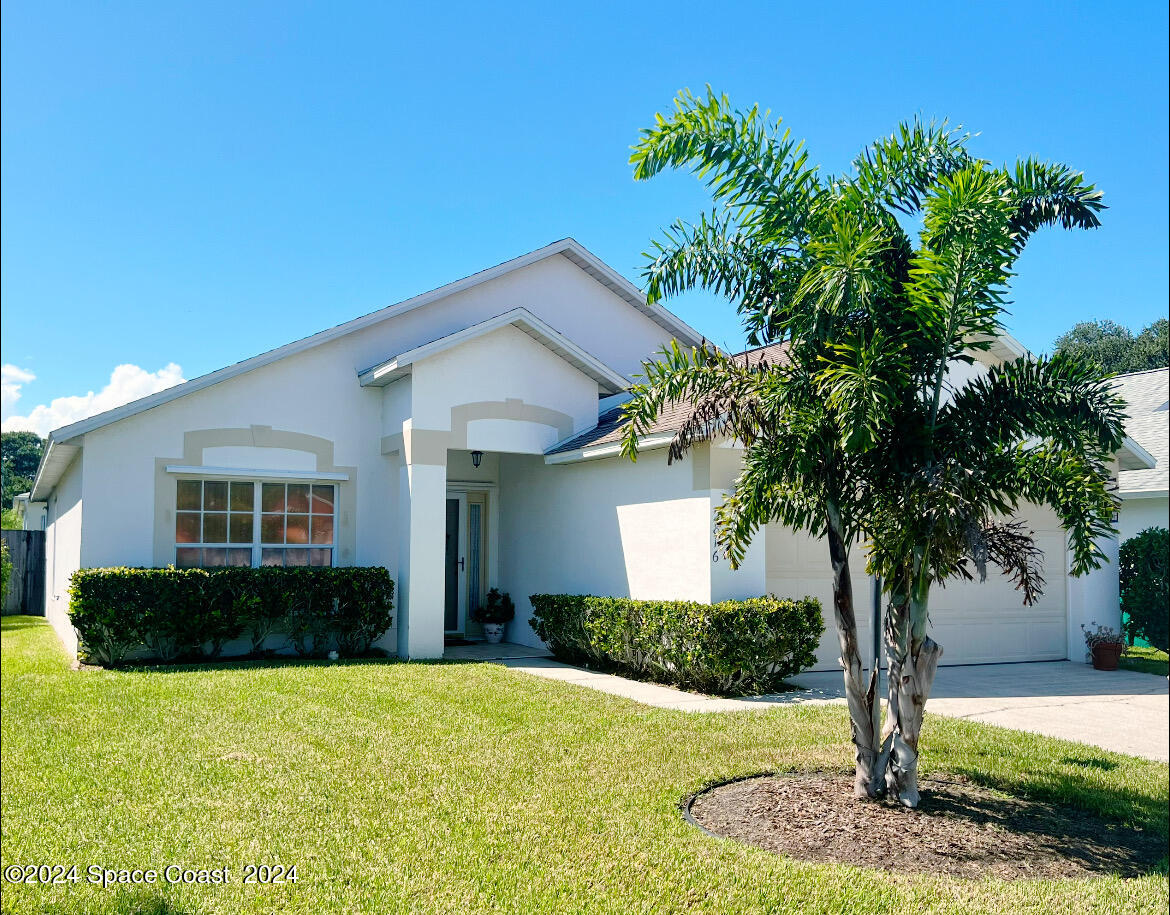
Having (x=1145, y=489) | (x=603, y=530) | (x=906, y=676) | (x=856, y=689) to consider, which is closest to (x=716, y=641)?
(x=603, y=530)

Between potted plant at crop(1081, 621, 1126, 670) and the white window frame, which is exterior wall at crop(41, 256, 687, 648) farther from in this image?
potted plant at crop(1081, 621, 1126, 670)

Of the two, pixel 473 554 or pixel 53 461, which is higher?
pixel 53 461

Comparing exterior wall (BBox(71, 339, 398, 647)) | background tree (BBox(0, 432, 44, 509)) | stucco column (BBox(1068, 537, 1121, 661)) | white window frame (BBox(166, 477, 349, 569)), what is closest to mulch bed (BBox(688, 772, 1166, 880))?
stucco column (BBox(1068, 537, 1121, 661))

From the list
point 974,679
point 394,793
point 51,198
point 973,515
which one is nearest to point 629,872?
point 394,793

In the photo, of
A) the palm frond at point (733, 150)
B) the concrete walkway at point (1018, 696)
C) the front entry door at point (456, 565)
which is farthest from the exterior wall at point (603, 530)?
the palm frond at point (733, 150)

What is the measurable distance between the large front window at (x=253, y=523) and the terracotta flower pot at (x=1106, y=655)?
36.8 feet

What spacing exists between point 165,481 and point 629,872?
10.7 meters

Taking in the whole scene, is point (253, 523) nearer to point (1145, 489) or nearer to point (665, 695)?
point (665, 695)

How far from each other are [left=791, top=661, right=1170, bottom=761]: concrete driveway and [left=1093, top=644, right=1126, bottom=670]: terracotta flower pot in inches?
4.7

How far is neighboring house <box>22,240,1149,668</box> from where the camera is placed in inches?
496

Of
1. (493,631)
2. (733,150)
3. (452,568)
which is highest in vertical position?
(733,150)

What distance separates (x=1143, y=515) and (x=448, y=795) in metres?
14.8

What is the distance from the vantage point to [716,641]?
1013 cm

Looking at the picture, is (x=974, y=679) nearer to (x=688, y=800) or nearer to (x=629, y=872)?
(x=688, y=800)
